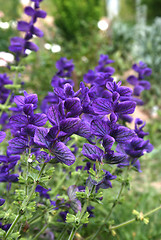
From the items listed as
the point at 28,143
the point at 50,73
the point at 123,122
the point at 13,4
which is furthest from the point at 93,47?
the point at 28,143

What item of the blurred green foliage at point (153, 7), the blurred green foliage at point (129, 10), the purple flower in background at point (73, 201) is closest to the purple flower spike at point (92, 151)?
the purple flower in background at point (73, 201)

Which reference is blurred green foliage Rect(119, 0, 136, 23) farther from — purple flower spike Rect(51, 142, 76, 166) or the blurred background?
purple flower spike Rect(51, 142, 76, 166)

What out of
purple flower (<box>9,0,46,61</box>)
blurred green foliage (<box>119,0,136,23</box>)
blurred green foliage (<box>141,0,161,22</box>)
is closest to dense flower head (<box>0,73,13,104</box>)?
purple flower (<box>9,0,46,61</box>)

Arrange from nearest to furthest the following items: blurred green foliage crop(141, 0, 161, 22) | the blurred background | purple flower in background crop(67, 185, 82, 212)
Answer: purple flower in background crop(67, 185, 82, 212) < the blurred background < blurred green foliage crop(141, 0, 161, 22)

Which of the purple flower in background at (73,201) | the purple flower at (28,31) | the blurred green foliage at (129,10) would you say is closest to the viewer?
the purple flower in background at (73,201)

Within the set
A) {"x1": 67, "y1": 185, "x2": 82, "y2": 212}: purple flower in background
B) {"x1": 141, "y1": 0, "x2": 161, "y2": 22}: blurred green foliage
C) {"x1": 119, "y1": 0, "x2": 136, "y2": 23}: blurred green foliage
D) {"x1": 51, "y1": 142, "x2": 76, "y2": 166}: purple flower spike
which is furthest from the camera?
{"x1": 119, "y1": 0, "x2": 136, "y2": 23}: blurred green foliage

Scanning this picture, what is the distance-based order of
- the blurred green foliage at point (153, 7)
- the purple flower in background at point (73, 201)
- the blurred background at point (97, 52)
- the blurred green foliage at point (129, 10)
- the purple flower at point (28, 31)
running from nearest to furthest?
the purple flower in background at point (73, 201), the purple flower at point (28, 31), the blurred background at point (97, 52), the blurred green foliage at point (153, 7), the blurred green foliage at point (129, 10)

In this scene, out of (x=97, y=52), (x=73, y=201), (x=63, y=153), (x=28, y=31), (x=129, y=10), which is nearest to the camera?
(x=63, y=153)

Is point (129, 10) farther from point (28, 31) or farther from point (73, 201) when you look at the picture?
point (73, 201)

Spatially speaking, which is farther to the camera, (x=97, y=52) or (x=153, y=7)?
(x=153, y=7)

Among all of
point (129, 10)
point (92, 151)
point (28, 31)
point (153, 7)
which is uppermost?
point (129, 10)

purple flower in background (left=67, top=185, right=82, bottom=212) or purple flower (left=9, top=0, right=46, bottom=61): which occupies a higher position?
purple flower (left=9, top=0, right=46, bottom=61)

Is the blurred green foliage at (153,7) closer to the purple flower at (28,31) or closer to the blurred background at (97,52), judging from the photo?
the blurred background at (97,52)

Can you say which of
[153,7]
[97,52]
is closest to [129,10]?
[153,7]
